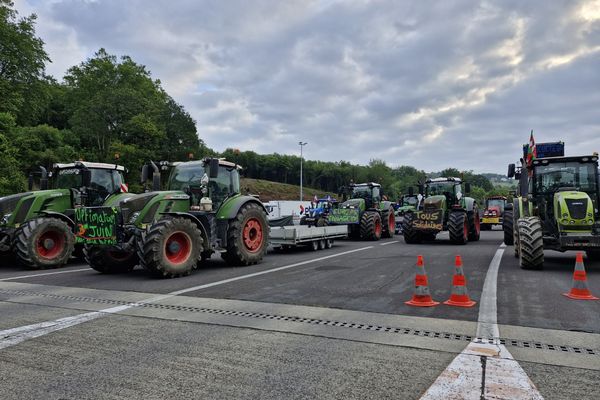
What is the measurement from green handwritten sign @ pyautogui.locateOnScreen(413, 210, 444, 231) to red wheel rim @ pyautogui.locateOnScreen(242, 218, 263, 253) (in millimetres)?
7103

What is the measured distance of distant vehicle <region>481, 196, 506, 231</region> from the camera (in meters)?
26.7

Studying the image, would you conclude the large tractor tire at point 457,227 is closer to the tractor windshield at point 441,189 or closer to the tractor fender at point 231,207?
the tractor windshield at point 441,189

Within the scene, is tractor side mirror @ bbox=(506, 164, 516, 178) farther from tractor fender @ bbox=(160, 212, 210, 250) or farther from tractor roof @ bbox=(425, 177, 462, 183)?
tractor fender @ bbox=(160, 212, 210, 250)

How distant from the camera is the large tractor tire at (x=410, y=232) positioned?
15664 millimetres

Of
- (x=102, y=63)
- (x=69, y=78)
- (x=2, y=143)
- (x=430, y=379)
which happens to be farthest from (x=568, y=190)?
(x=69, y=78)

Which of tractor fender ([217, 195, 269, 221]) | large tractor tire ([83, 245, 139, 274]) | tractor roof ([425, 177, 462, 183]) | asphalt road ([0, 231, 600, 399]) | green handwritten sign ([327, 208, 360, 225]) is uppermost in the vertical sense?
tractor roof ([425, 177, 462, 183])

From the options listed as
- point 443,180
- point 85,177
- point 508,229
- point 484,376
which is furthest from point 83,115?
point 484,376

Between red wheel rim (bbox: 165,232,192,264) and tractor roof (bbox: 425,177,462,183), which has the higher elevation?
tractor roof (bbox: 425,177,462,183)

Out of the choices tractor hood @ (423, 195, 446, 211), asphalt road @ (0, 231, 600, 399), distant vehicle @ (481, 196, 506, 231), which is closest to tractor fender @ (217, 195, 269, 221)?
asphalt road @ (0, 231, 600, 399)

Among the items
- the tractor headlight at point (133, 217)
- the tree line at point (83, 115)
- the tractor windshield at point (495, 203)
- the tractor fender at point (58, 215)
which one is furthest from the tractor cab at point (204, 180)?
the tractor windshield at point (495, 203)

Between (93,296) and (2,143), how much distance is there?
757 inches

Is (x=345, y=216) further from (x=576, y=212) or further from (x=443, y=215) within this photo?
(x=576, y=212)

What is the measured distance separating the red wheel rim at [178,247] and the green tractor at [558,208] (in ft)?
23.0

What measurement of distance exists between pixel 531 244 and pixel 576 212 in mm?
1160
